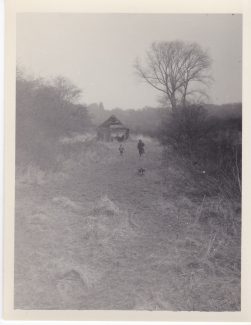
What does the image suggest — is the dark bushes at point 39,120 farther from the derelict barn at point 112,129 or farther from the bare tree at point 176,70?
the bare tree at point 176,70

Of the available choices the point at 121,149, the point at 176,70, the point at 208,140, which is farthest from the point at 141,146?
the point at 176,70

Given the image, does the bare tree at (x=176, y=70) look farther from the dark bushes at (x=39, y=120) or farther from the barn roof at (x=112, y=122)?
the dark bushes at (x=39, y=120)

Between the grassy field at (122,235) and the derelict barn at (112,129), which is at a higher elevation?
the derelict barn at (112,129)

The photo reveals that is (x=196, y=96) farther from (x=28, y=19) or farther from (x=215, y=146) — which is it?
(x=28, y=19)

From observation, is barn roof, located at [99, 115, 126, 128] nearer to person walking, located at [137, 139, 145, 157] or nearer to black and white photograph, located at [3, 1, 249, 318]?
black and white photograph, located at [3, 1, 249, 318]

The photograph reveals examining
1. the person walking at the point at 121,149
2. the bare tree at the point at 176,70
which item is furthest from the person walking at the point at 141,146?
the bare tree at the point at 176,70

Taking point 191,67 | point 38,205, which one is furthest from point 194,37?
point 38,205

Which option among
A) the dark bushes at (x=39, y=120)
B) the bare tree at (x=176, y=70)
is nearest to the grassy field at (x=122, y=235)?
the dark bushes at (x=39, y=120)

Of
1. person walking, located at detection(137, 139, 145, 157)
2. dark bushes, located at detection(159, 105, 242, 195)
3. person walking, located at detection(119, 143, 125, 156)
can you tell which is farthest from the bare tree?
person walking, located at detection(119, 143, 125, 156)

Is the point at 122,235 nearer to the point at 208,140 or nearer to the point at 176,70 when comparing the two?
the point at 208,140

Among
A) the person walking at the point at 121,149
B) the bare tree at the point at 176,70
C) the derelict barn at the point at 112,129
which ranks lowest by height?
the person walking at the point at 121,149
